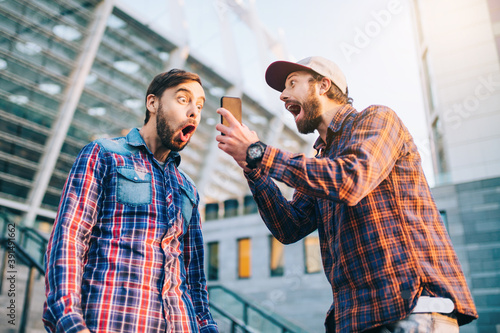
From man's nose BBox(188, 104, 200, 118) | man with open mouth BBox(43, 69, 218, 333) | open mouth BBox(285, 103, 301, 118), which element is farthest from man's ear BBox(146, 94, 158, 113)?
open mouth BBox(285, 103, 301, 118)

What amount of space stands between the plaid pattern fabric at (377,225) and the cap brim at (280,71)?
513 millimetres

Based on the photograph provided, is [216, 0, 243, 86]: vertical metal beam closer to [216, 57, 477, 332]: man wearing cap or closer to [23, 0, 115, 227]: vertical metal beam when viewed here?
[23, 0, 115, 227]: vertical metal beam

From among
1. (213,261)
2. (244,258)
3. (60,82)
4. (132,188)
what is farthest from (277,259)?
(132,188)

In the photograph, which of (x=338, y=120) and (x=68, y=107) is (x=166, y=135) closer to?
(x=338, y=120)

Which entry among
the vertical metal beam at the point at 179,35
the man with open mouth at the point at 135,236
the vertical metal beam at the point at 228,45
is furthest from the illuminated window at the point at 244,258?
the man with open mouth at the point at 135,236

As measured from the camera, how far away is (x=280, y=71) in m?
2.51

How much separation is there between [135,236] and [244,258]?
19.7m

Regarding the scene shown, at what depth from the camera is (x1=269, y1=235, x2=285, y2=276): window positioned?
1952 centimetres

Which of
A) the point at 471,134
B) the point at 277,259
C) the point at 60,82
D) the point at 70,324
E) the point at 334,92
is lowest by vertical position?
the point at 70,324

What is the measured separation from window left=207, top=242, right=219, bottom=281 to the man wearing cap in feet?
66.7

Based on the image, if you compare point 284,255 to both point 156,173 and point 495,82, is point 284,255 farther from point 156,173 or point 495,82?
point 156,173

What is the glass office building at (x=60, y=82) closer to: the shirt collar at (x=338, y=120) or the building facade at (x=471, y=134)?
the building facade at (x=471, y=134)

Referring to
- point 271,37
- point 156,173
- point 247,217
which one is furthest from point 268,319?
point 271,37

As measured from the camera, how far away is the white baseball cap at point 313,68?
7.94 ft
